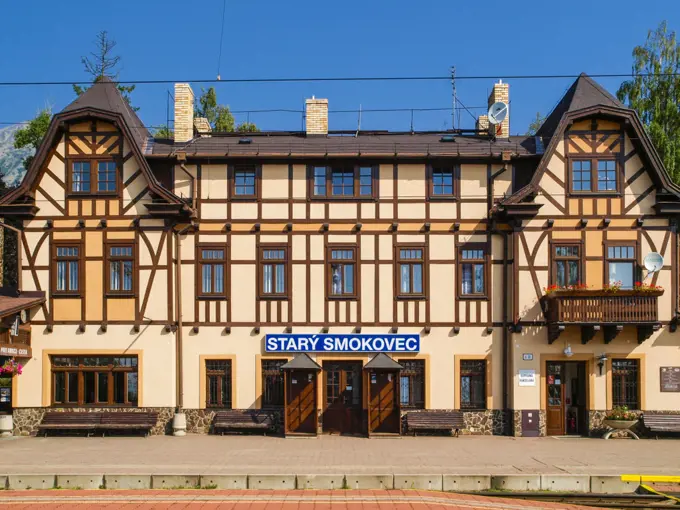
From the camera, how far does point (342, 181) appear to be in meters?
23.9

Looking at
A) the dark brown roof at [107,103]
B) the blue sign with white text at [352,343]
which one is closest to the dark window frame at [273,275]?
the blue sign with white text at [352,343]

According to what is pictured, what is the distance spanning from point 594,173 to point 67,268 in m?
16.9

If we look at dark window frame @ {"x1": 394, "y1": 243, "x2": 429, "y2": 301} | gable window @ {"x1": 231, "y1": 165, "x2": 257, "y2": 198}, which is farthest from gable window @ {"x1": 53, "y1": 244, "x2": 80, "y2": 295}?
dark window frame @ {"x1": 394, "y1": 243, "x2": 429, "y2": 301}

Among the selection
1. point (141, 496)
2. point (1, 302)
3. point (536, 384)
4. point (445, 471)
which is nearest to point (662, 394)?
point (536, 384)

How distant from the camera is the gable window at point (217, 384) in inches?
925

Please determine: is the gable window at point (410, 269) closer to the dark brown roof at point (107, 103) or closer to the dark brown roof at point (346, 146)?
the dark brown roof at point (346, 146)

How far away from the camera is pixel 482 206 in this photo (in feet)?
77.5

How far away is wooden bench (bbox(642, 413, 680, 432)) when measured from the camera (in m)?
22.1

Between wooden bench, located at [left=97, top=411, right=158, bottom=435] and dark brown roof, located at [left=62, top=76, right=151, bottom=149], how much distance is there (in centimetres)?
849

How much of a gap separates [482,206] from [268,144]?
7.27 m

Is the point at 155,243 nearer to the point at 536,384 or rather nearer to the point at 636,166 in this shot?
the point at 536,384

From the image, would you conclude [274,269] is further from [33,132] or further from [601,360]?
[33,132]

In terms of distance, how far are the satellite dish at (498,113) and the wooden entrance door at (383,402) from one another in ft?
29.5

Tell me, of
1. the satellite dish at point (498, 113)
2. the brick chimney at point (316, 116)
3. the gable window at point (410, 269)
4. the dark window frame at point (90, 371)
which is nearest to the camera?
the dark window frame at point (90, 371)
